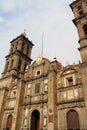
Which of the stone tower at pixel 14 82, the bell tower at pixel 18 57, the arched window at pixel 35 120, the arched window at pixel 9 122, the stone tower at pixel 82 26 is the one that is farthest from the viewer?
the bell tower at pixel 18 57

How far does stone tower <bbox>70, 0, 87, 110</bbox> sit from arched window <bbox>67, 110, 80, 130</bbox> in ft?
9.11

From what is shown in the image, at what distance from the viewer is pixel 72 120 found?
1819cm

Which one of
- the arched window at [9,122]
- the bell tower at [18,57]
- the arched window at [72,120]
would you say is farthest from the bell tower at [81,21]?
the arched window at [9,122]

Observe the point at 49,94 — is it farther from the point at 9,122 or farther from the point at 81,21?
the point at 81,21

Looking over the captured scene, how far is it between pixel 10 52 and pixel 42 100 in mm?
18137

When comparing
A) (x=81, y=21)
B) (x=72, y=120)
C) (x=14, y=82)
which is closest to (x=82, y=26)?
(x=81, y=21)

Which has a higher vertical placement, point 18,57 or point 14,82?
point 18,57

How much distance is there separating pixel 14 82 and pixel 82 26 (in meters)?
15.9

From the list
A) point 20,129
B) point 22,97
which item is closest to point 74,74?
point 22,97

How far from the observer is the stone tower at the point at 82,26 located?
19.1 metres

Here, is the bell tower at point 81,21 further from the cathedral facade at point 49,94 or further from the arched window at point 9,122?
the arched window at point 9,122

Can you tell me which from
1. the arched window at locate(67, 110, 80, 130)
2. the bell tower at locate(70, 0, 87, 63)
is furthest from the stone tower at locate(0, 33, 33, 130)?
the bell tower at locate(70, 0, 87, 63)

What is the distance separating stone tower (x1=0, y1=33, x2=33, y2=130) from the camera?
78.1ft

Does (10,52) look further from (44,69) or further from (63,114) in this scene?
(63,114)
